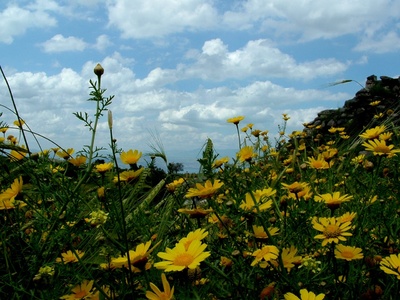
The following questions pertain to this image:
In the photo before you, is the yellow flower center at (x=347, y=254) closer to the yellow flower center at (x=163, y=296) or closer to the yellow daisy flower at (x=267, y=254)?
the yellow daisy flower at (x=267, y=254)

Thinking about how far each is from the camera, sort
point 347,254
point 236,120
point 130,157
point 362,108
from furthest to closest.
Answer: point 362,108 → point 236,120 → point 130,157 → point 347,254

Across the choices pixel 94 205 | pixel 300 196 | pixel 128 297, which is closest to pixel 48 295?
pixel 128 297

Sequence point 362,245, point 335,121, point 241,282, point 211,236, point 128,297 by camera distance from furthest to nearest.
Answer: point 335,121 < point 211,236 < point 362,245 < point 128,297 < point 241,282

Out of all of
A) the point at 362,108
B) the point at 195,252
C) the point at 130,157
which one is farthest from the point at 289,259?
the point at 362,108

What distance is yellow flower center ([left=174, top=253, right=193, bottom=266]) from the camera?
93 cm

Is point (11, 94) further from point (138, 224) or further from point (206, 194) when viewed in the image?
point (206, 194)

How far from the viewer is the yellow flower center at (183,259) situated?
0.93m

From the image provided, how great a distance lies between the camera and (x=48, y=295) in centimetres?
114

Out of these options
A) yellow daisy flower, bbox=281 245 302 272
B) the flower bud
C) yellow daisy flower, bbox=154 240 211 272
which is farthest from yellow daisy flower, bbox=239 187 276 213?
the flower bud

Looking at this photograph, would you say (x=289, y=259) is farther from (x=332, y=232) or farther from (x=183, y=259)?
(x=183, y=259)

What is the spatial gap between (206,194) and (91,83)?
471 millimetres

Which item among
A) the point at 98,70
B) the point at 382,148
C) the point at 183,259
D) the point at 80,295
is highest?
the point at 98,70

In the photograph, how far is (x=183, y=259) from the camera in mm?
943

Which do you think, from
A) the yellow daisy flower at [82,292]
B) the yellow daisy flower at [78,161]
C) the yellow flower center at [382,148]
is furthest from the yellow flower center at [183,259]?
the yellow flower center at [382,148]
